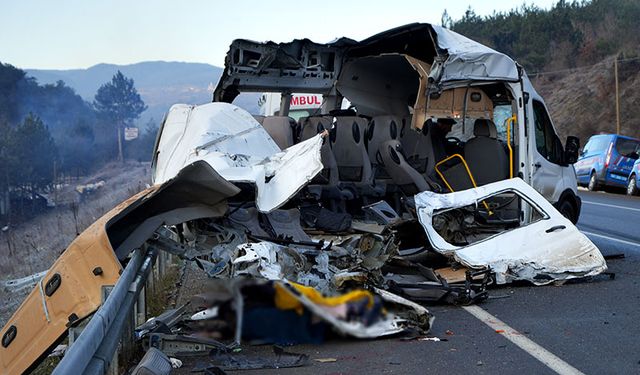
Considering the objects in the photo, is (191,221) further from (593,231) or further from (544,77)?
(544,77)

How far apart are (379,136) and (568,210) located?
3.25 m

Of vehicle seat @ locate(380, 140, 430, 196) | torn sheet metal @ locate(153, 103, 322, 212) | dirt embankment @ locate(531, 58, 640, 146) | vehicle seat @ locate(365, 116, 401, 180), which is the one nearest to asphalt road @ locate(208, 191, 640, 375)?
torn sheet metal @ locate(153, 103, 322, 212)

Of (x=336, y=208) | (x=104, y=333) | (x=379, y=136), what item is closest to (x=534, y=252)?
(x=336, y=208)

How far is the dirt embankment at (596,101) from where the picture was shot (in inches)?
1821

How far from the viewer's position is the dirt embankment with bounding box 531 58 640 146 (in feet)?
152

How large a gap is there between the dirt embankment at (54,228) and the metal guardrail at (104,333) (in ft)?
25.8

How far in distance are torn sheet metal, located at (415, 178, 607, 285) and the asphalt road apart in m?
0.16

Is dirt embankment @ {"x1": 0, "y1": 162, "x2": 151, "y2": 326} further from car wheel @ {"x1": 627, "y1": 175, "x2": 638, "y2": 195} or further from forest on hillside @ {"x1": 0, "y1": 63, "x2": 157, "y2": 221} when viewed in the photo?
car wheel @ {"x1": 627, "y1": 175, "x2": 638, "y2": 195}

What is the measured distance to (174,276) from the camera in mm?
11414

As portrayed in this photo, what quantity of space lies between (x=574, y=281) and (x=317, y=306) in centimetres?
822

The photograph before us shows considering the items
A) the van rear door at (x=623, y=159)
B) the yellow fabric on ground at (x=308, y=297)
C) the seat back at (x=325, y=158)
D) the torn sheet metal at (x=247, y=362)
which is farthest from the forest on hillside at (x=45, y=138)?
A: the yellow fabric on ground at (x=308, y=297)

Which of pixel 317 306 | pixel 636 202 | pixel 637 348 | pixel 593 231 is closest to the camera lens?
pixel 317 306

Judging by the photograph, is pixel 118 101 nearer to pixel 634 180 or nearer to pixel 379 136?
pixel 634 180

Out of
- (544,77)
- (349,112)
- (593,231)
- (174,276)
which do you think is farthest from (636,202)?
(544,77)
